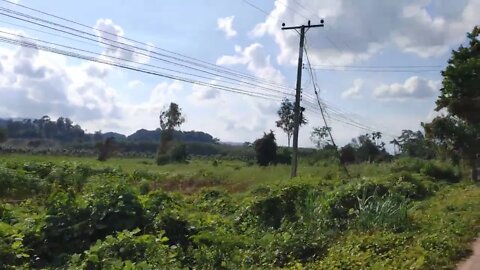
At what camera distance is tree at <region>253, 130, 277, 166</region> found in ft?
161

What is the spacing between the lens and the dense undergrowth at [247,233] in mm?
8797

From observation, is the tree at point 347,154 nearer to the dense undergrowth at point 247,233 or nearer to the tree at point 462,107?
the tree at point 462,107

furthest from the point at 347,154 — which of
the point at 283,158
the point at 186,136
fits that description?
the point at 186,136

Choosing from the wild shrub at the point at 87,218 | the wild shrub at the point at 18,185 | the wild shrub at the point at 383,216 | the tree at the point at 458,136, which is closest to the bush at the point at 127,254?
the wild shrub at the point at 87,218

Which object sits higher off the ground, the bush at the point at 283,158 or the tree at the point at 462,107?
the tree at the point at 462,107

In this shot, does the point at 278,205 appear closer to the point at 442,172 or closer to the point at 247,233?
the point at 247,233

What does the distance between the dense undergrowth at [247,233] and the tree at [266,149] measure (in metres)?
32.5

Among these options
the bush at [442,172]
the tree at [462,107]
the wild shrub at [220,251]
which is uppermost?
the tree at [462,107]

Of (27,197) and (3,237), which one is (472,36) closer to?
(27,197)

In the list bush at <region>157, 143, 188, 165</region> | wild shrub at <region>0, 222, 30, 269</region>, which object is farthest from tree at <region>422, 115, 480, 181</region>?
bush at <region>157, 143, 188, 165</region>

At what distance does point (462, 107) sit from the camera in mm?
27000

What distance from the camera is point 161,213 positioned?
11.9 meters

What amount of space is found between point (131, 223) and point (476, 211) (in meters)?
9.13

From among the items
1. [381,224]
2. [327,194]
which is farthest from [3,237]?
[327,194]
